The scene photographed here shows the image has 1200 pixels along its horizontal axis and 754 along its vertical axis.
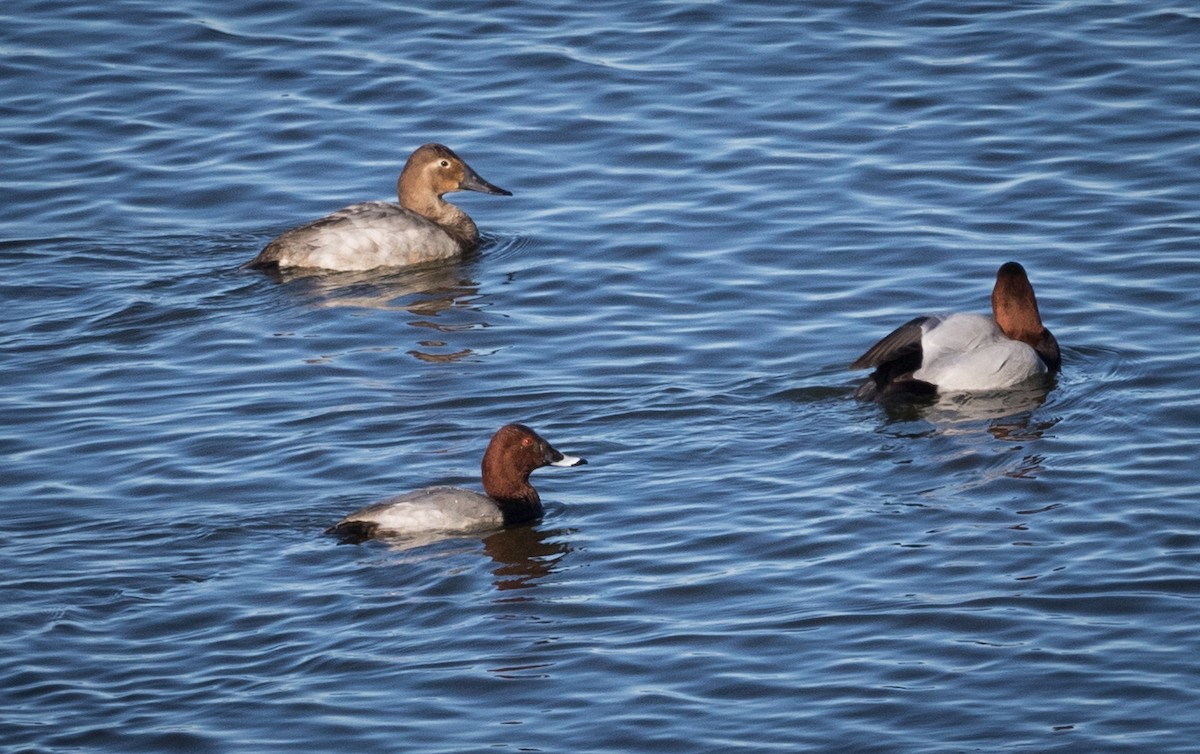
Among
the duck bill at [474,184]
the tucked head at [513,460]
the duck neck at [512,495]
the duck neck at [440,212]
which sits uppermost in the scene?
the duck bill at [474,184]

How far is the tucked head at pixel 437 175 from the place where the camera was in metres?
14.7

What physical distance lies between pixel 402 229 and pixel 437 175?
84cm

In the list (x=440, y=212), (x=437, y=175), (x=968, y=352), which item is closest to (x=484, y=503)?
(x=968, y=352)

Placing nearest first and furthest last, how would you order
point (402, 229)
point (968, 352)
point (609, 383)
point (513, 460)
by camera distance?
point (513, 460) → point (968, 352) → point (609, 383) → point (402, 229)

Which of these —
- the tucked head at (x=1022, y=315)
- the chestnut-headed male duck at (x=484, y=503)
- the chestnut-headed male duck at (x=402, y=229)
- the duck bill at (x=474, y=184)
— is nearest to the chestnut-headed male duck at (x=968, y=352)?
the tucked head at (x=1022, y=315)

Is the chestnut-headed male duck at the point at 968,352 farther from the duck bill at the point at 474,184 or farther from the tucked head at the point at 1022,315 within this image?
the duck bill at the point at 474,184

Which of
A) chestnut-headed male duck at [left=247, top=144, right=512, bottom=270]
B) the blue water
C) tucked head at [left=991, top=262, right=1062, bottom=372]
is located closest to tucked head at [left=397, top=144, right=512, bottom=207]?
chestnut-headed male duck at [left=247, top=144, right=512, bottom=270]

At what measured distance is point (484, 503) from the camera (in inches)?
384

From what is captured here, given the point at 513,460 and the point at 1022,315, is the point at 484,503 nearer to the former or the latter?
the point at 513,460

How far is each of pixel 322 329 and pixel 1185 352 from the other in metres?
5.36

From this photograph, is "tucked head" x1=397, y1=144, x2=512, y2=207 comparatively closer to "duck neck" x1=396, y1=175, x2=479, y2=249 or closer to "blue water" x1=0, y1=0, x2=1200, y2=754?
"duck neck" x1=396, y1=175, x2=479, y2=249

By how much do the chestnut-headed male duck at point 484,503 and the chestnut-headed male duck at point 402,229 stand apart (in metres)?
4.03

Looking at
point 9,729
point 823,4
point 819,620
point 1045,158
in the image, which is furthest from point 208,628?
point 823,4

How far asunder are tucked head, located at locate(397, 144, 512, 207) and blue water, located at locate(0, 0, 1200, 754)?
1.39 feet
